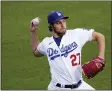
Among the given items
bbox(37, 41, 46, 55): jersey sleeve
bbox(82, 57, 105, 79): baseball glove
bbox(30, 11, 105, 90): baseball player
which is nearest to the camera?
bbox(82, 57, 105, 79): baseball glove

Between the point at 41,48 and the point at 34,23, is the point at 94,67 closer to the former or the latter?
the point at 41,48

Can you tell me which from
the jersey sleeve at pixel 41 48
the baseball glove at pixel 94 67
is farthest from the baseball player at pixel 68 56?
the jersey sleeve at pixel 41 48

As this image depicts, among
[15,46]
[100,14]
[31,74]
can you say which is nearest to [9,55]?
[15,46]

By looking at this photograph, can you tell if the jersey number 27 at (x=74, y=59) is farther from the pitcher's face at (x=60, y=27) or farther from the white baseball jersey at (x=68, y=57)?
the pitcher's face at (x=60, y=27)

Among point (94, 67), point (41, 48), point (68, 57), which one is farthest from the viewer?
point (41, 48)

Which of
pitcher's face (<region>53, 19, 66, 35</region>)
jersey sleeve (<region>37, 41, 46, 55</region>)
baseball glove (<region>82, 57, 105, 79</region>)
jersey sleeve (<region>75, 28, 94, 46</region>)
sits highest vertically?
pitcher's face (<region>53, 19, 66, 35</region>)

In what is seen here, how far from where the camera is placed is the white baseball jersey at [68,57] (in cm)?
658

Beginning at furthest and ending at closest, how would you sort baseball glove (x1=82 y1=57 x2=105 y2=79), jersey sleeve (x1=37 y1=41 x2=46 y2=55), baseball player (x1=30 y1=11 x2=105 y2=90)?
jersey sleeve (x1=37 y1=41 x2=46 y2=55)
baseball player (x1=30 y1=11 x2=105 y2=90)
baseball glove (x1=82 y1=57 x2=105 y2=79)

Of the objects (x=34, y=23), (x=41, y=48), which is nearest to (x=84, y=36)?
(x=41, y=48)

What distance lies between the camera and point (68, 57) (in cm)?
660

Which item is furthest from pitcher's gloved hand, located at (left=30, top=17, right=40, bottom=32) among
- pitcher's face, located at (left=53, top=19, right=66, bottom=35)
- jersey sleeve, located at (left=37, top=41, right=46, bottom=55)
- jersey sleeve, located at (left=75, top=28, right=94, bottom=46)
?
jersey sleeve, located at (left=75, top=28, right=94, bottom=46)

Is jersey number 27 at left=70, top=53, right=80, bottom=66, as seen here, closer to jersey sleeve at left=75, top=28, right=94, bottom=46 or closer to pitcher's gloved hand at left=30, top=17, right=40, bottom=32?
jersey sleeve at left=75, top=28, right=94, bottom=46

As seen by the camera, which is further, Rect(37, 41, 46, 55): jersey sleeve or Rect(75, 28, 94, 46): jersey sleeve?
Rect(37, 41, 46, 55): jersey sleeve

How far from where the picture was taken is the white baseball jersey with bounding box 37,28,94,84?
6578mm
